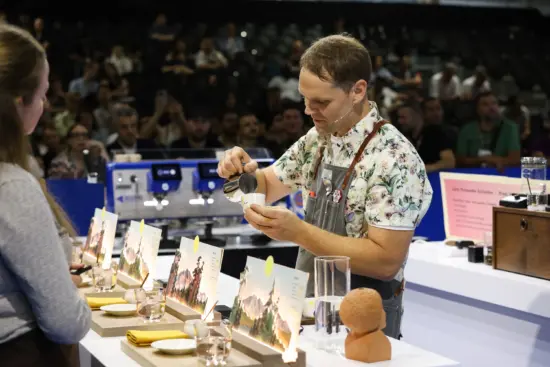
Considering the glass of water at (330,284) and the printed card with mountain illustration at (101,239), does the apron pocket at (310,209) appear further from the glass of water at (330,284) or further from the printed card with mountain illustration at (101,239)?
the printed card with mountain illustration at (101,239)

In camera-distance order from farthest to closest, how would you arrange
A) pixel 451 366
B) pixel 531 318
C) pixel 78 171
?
pixel 78 171
pixel 531 318
pixel 451 366

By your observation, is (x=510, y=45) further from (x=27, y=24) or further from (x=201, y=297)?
(x=201, y=297)

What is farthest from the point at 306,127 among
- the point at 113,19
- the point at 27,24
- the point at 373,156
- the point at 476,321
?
the point at 373,156

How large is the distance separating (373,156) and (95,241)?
4.92 feet

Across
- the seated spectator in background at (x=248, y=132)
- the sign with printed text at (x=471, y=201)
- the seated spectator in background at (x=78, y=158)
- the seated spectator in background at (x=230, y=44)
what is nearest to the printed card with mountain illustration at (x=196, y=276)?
the sign with printed text at (x=471, y=201)

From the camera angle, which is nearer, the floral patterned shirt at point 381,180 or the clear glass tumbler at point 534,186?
the floral patterned shirt at point 381,180

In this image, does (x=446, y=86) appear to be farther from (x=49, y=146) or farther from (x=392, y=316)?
(x=392, y=316)

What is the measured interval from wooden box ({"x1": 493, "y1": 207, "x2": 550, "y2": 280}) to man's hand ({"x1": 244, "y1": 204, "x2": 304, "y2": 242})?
140 centimetres

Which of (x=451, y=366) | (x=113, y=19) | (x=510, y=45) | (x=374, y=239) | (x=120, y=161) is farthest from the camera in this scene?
(x=510, y=45)

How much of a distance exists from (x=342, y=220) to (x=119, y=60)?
297 inches

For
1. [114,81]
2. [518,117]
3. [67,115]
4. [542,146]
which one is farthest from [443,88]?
[67,115]

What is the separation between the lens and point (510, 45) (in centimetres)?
1225

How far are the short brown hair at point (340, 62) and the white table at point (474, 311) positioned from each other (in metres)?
1.34

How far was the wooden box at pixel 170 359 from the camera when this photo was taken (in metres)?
1.92
